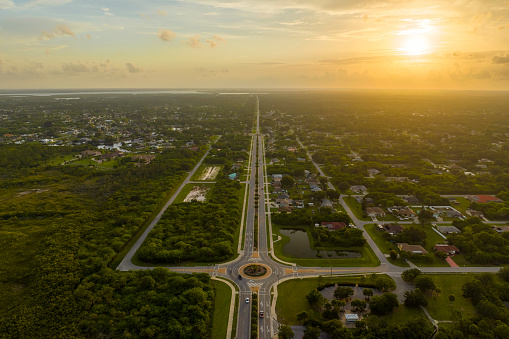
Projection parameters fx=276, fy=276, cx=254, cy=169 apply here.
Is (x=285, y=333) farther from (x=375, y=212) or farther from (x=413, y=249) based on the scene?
(x=375, y=212)

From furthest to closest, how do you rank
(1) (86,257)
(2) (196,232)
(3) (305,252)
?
(2) (196,232), (3) (305,252), (1) (86,257)

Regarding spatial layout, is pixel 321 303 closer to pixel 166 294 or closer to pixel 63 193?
pixel 166 294

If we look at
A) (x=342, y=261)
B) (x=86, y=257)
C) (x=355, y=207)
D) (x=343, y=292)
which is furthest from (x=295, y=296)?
(x=355, y=207)

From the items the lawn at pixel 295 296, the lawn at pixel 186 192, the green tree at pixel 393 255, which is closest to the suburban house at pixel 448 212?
the green tree at pixel 393 255

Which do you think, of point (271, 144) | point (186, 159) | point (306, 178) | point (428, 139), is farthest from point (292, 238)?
point (428, 139)

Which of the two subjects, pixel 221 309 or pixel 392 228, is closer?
pixel 221 309
